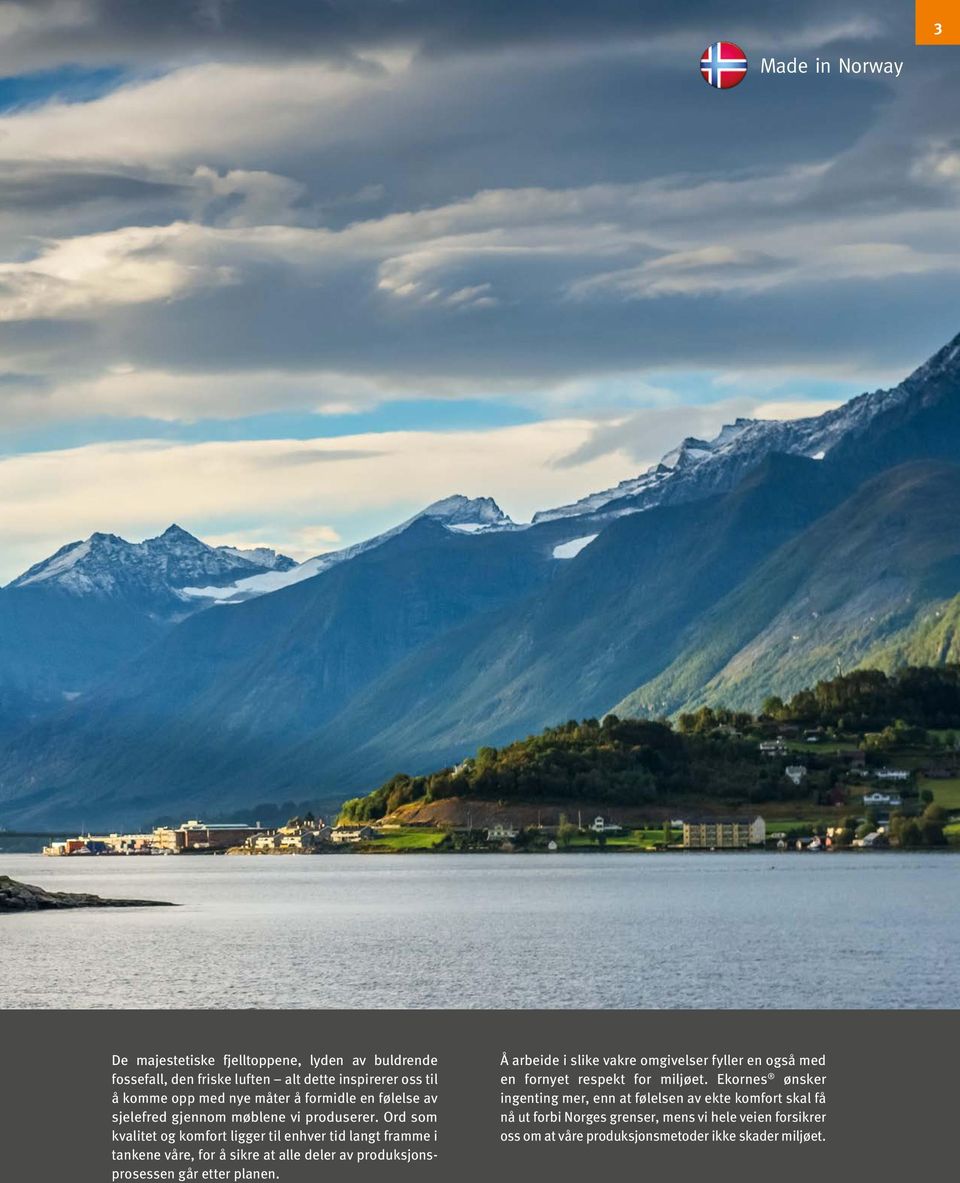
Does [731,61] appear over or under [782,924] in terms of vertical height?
over

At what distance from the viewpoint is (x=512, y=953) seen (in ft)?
412

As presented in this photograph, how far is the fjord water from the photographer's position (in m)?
101
